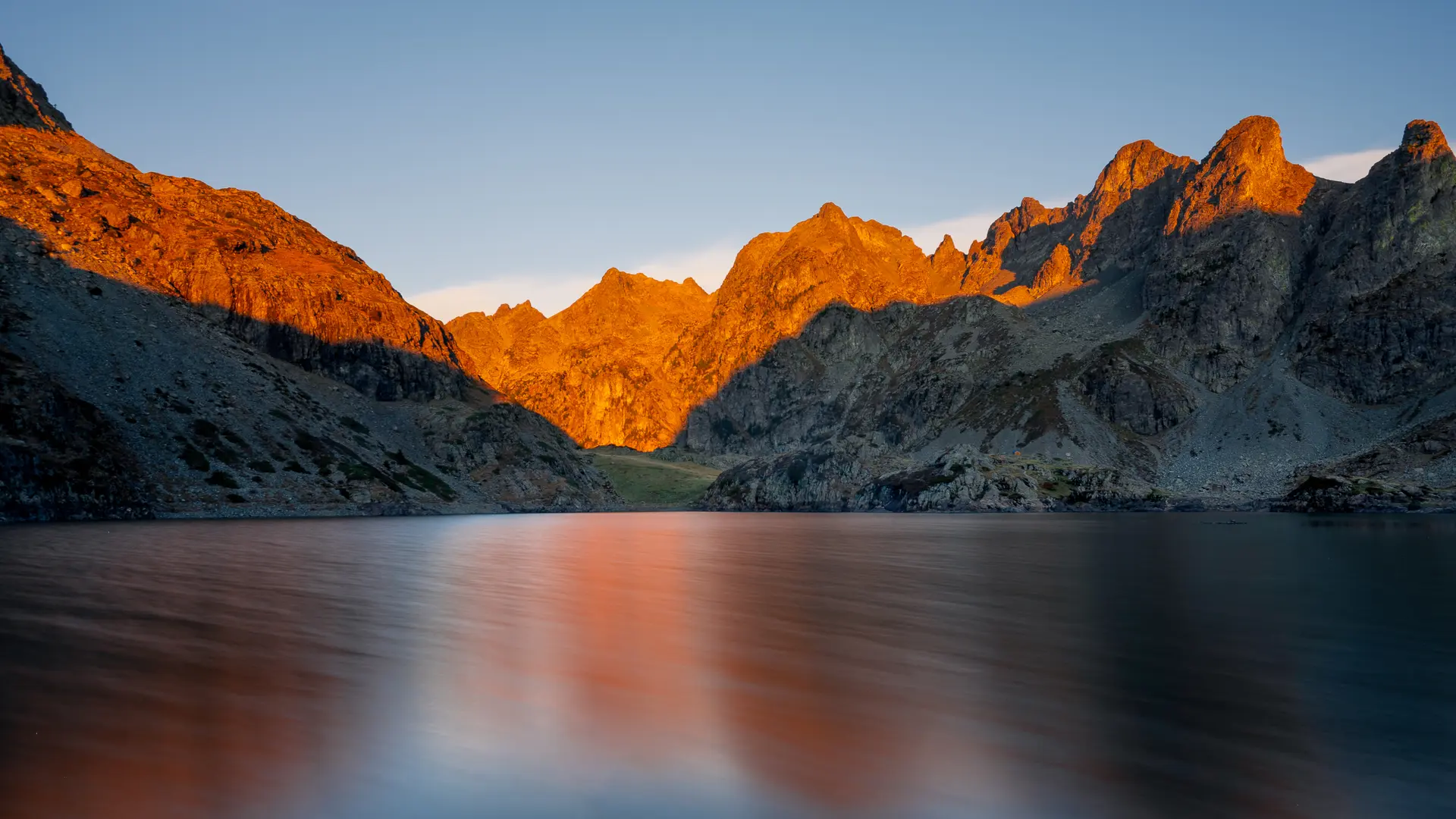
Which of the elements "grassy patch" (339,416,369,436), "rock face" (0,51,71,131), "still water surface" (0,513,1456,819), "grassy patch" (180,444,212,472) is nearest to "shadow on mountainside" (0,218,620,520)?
"grassy patch" (180,444,212,472)

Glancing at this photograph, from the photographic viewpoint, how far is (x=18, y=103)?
189m

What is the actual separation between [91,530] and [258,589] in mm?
56190

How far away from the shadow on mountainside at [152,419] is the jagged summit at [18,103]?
176ft

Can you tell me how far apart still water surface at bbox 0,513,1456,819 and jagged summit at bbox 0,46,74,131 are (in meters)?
187

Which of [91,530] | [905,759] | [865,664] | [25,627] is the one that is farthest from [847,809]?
[91,530]

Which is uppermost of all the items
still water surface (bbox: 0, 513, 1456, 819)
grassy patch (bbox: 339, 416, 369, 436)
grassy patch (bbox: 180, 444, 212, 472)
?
grassy patch (bbox: 339, 416, 369, 436)

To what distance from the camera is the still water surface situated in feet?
46.3

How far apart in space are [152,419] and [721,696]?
465ft

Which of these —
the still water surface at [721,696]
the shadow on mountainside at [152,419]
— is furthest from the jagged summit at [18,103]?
the still water surface at [721,696]

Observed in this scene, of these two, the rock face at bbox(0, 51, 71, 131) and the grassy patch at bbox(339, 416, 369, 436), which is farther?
the grassy patch at bbox(339, 416, 369, 436)

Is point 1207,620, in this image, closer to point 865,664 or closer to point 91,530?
point 865,664

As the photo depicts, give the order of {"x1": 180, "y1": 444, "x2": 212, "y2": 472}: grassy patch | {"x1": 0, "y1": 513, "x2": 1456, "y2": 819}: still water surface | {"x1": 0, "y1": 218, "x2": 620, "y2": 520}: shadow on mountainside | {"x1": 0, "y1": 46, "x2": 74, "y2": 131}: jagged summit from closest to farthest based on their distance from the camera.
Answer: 1. {"x1": 0, "y1": 513, "x2": 1456, "y2": 819}: still water surface
2. {"x1": 0, "y1": 218, "x2": 620, "y2": 520}: shadow on mountainside
3. {"x1": 180, "y1": 444, "x2": 212, "y2": 472}: grassy patch
4. {"x1": 0, "y1": 46, "x2": 74, "y2": 131}: jagged summit

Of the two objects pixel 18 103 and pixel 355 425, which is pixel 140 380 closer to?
pixel 355 425

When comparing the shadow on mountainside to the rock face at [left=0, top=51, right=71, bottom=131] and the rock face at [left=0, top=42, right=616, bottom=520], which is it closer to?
the rock face at [left=0, top=42, right=616, bottom=520]
